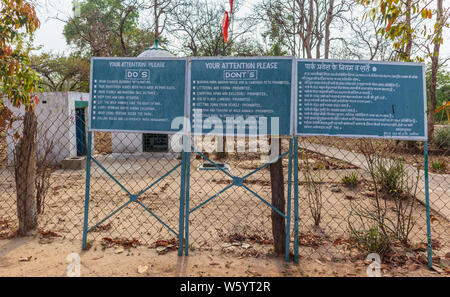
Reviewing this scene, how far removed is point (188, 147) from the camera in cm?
359

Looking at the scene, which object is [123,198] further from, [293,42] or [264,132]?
[293,42]

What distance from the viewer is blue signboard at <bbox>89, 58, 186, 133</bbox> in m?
3.63

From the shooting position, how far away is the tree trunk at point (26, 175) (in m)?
4.25

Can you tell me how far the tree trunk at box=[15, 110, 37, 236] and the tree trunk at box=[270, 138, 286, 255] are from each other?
3.06m

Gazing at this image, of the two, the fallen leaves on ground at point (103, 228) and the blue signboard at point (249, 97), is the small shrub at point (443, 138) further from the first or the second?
the fallen leaves on ground at point (103, 228)

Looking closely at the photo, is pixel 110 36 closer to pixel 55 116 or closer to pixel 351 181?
pixel 55 116

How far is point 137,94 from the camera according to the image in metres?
3.66

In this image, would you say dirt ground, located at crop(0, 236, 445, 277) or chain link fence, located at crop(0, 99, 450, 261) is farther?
chain link fence, located at crop(0, 99, 450, 261)

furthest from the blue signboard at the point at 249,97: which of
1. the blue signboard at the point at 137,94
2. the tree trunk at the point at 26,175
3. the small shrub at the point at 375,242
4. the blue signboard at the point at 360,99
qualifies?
the tree trunk at the point at 26,175

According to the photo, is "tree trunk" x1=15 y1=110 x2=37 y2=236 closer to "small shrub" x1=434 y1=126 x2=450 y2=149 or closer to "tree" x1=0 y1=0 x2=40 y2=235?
"tree" x1=0 y1=0 x2=40 y2=235

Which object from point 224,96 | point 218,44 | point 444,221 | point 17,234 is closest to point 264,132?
point 224,96

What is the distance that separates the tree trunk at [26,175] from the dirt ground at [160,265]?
0.46 metres

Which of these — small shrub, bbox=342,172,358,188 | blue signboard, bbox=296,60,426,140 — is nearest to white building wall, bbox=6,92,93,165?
small shrub, bbox=342,172,358,188
